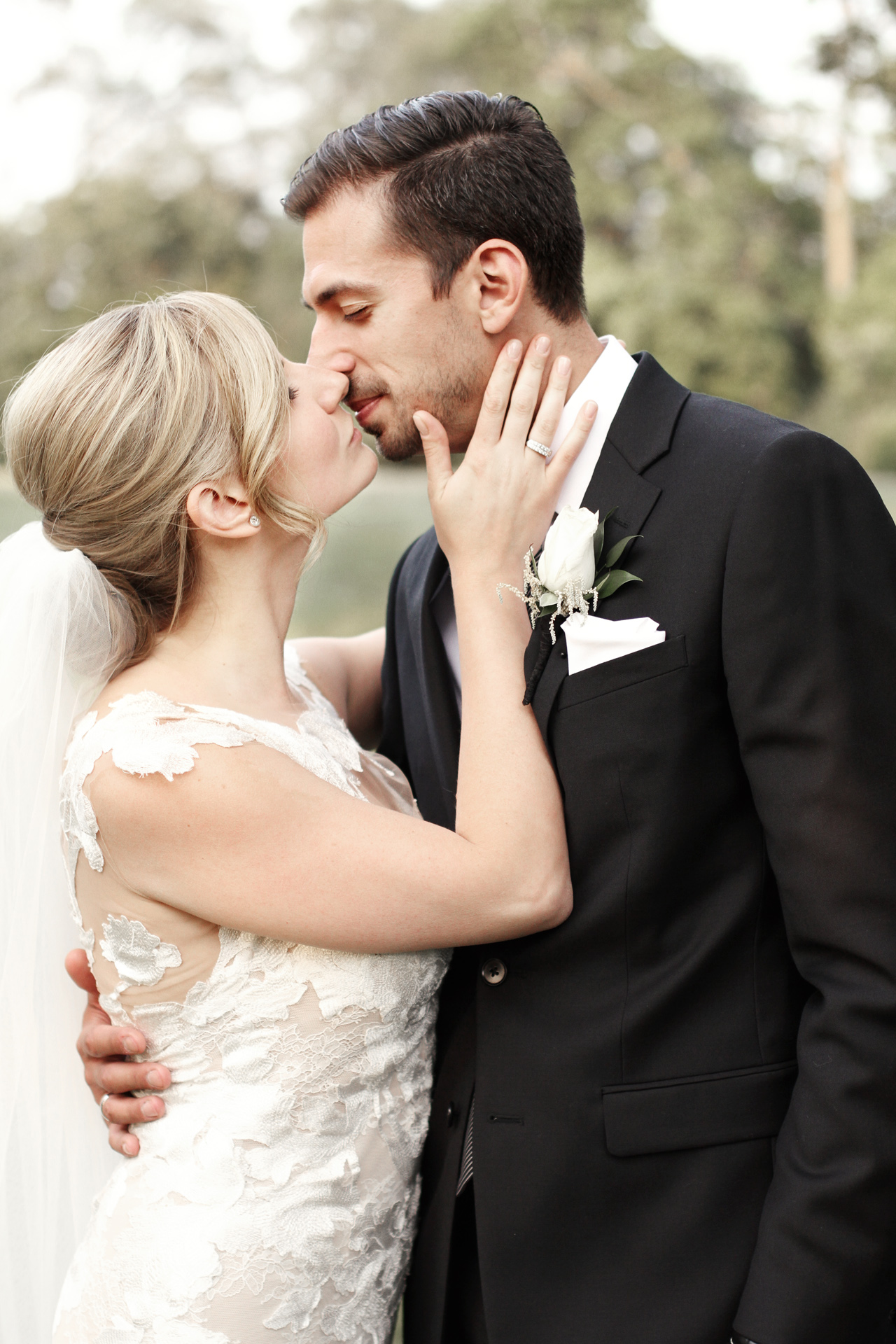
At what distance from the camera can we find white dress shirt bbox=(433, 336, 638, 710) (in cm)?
221

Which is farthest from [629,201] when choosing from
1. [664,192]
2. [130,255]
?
[130,255]

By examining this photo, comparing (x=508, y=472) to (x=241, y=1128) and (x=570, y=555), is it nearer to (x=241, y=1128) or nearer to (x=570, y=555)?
(x=570, y=555)

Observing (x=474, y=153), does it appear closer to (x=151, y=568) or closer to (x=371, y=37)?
(x=151, y=568)

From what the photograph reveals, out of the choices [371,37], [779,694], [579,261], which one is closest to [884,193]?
→ [371,37]

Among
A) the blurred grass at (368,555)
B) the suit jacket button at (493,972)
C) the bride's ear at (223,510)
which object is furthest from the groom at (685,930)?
the blurred grass at (368,555)

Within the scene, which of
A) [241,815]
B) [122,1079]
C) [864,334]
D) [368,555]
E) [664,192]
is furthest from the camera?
[664,192]

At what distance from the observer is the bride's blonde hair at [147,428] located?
2.13m

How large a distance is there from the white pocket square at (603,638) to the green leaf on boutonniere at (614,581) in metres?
0.05

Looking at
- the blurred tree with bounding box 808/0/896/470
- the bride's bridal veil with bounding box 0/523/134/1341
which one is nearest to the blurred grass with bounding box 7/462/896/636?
the blurred tree with bounding box 808/0/896/470

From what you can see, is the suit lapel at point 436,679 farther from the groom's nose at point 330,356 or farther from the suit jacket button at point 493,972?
the groom's nose at point 330,356

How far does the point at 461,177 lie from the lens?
231 centimetres

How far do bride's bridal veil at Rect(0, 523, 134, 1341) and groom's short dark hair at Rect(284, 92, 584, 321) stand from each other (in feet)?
3.20

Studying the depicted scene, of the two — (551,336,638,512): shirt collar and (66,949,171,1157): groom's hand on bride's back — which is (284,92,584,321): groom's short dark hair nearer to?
(551,336,638,512): shirt collar

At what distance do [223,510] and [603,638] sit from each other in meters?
0.80
